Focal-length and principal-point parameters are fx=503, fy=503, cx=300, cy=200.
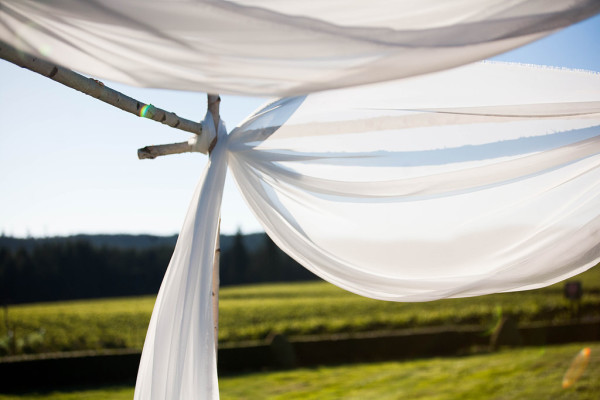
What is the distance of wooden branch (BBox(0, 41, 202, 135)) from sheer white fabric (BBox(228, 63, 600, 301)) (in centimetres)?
24

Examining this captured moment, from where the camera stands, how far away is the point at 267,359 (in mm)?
9875

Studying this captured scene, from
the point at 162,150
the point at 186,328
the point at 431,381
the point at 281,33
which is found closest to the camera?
the point at 281,33

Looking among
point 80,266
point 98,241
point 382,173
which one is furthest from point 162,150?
point 80,266

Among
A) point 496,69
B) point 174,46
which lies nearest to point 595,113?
point 496,69

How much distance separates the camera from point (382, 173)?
2.21 m

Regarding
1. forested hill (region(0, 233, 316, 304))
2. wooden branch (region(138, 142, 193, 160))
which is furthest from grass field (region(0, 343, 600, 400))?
forested hill (region(0, 233, 316, 304))

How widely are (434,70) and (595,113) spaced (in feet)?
3.20

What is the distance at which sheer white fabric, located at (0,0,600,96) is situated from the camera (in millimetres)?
1261

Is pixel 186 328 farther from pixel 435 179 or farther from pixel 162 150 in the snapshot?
pixel 435 179

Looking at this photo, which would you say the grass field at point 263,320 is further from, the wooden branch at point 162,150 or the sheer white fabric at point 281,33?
the sheer white fabric at point 281,33

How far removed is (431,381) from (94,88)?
735 centimetres

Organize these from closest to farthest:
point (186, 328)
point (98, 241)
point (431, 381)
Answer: point (186, 328), point (431, 381), point (98, 241)

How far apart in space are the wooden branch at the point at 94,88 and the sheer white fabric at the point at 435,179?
0.24 metres

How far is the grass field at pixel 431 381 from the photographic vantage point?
674 centimetres
